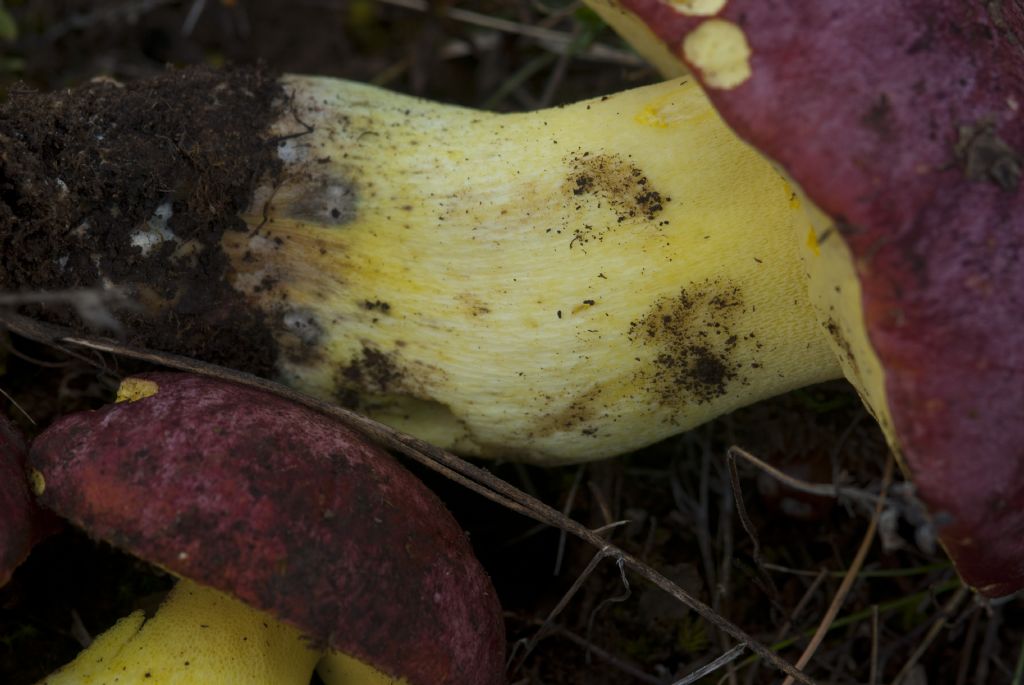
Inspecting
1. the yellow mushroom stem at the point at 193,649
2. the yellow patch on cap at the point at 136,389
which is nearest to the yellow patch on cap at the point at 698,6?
the yellow patch on cap at the point at 136,389

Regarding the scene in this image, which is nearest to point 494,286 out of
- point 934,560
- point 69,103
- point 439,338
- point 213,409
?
point 439,338

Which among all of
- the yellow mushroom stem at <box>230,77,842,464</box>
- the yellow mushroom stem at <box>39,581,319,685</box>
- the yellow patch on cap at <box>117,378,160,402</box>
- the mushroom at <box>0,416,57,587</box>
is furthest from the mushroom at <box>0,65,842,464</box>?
the yellow mushroom stem at <box>39,581,319,685</box>

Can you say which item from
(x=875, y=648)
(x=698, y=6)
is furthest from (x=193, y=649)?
(x=875, y=648)

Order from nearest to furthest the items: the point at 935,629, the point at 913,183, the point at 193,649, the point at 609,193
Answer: the point at 913,183
the point at 193,649
the point at 609,193
the point at 935,629

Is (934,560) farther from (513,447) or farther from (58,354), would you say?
(58,354)

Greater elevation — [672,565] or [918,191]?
[918,191]

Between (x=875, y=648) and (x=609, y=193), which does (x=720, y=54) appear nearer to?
(x=609, y=193)
